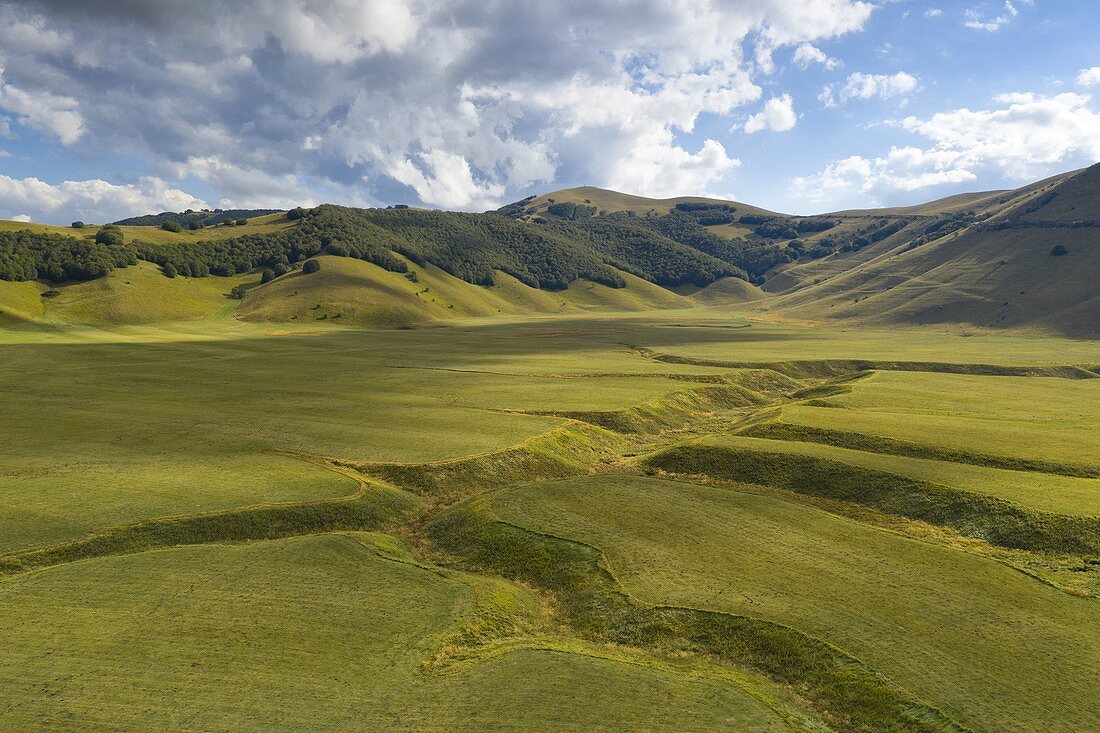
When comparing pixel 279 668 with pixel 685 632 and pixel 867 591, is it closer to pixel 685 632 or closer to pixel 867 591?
pixel 685 632

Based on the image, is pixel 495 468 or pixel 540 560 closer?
pixel 540 560

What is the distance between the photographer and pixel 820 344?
14150cm

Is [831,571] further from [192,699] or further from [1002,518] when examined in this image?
[192,699]

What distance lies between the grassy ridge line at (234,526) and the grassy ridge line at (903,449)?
35.9 metres

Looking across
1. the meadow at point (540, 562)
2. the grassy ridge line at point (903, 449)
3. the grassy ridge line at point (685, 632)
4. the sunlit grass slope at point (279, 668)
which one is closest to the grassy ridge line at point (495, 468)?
the meadow at point (540, 562)

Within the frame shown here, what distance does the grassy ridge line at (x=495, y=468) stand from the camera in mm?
46562

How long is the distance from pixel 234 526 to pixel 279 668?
16685 millimetres

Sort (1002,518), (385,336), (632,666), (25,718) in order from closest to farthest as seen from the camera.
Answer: (25,718) < (632,666) < (1002,518) < (385,336)

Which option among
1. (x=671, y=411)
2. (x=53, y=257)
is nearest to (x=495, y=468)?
(x=671, y=411)

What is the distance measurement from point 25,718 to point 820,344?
148m

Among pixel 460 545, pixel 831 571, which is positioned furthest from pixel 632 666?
pixel 460 545

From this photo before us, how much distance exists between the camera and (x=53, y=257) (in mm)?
171375

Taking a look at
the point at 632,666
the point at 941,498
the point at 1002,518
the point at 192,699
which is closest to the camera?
the point at 192,699

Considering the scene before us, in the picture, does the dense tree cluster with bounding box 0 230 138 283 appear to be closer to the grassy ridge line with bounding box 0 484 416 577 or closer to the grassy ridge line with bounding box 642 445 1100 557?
the grassy ridge line with bounding box 0 484 416 577
